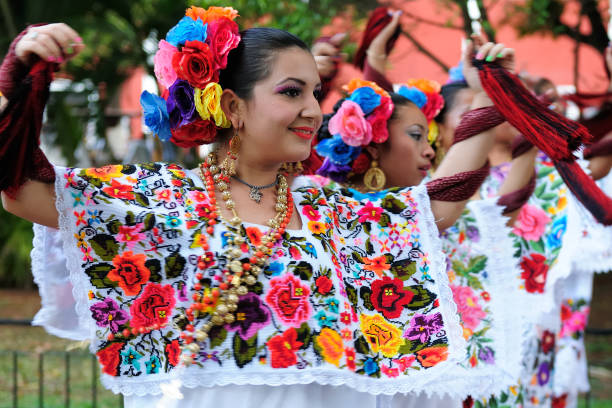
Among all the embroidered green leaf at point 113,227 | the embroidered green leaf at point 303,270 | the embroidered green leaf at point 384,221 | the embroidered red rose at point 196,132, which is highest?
the embroidered red rose at point 196,132

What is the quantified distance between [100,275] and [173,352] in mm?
298

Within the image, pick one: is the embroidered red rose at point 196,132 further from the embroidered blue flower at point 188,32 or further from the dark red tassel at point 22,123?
the dark red tassel at point 22,123

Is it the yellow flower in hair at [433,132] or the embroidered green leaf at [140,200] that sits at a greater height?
the yellow flower in hair at [433,132]

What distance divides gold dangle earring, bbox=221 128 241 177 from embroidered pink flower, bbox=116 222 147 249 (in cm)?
32

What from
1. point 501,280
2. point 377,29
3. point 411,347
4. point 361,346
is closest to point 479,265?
point 501,280

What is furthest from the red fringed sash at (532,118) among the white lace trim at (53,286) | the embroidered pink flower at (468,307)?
the white lace trim at (53,286)

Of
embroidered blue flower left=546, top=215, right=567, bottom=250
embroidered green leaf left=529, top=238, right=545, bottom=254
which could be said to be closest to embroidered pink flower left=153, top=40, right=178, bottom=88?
embroidered green leaf left=529, top=238, right=545, bottom=254

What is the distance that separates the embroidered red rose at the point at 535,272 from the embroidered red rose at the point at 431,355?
4.63 ft

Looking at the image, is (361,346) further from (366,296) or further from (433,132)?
(433,132)

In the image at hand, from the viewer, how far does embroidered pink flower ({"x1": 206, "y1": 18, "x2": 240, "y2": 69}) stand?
2.21m

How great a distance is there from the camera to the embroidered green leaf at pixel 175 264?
2.12m

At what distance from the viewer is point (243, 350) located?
2.09m

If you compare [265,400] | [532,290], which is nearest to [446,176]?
[265,400]

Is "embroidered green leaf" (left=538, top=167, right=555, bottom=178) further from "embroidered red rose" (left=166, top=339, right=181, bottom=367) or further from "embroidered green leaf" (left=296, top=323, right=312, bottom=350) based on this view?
"embroidered red rose" (left=166, top=339, right=181, bottom=367)
